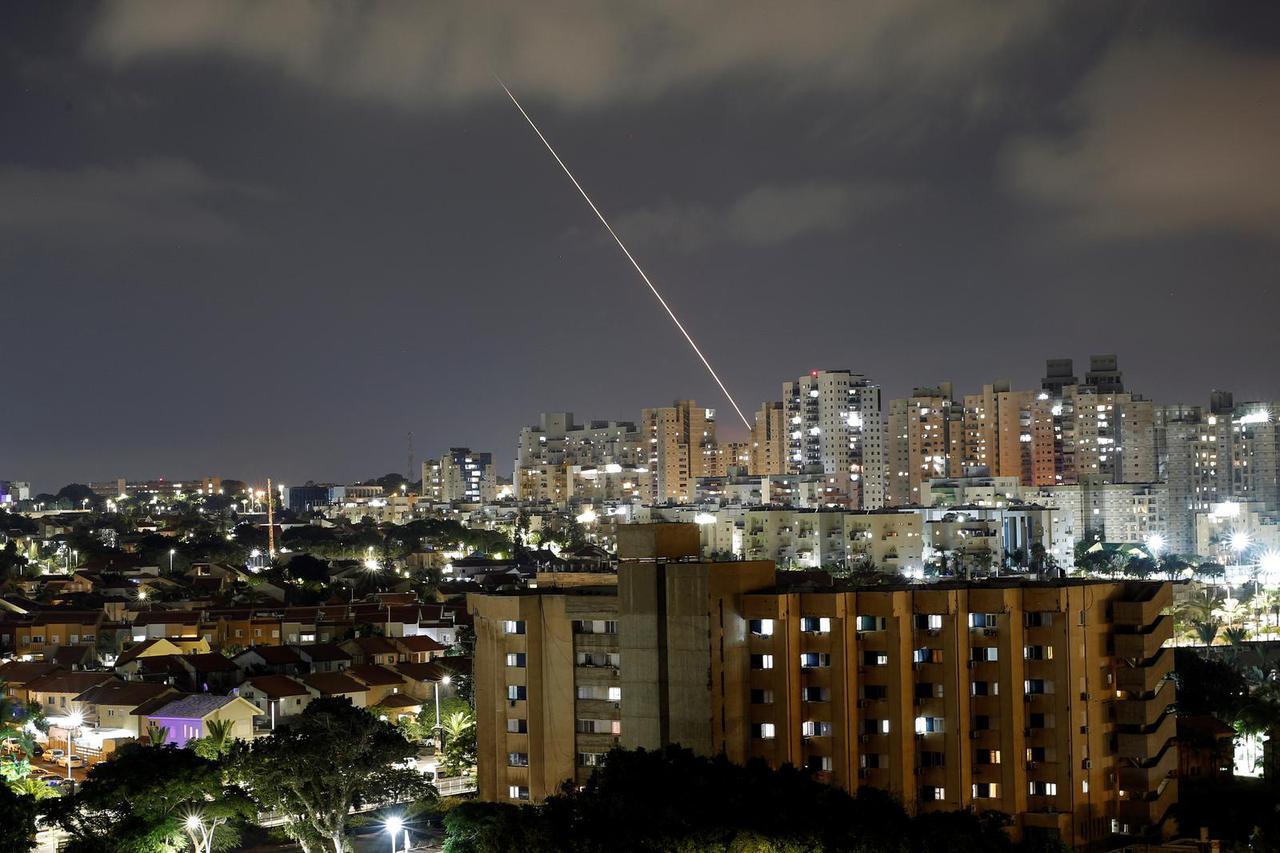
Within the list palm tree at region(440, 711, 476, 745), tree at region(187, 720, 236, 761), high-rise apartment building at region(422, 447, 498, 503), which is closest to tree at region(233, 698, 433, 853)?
tree at region(187, 720, 236, 761)

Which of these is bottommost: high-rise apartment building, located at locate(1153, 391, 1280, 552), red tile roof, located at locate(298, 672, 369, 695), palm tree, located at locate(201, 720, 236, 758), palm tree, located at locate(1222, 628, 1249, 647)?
palm tree, located at locate(1222, 628, 1249, 647)

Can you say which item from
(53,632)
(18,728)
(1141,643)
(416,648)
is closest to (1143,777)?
(1141,643)

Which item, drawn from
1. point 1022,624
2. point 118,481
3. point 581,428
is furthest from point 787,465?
point 118,481

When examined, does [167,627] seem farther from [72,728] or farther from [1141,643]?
[1141,643]

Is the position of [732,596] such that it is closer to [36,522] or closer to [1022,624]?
[1022,624]

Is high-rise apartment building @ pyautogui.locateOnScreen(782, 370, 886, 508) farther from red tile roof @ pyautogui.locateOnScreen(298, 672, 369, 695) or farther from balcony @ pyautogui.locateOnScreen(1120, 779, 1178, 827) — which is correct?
balcony @ pyautogui.locateOnScreen(1120, 779, 1178, 827)

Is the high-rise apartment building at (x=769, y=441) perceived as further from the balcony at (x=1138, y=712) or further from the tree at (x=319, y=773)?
the tree at (x=319, y=773)

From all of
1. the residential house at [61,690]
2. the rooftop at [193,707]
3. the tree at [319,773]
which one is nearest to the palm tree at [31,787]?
the rooftop at [193,707]
